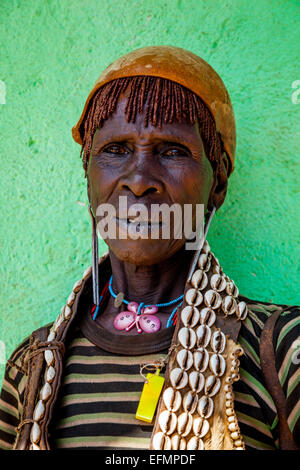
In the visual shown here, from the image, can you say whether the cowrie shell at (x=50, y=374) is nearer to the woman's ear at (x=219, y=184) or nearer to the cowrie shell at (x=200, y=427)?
the cowrie shell at (x=200, y=427)

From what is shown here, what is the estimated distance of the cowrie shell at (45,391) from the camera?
1.77 m

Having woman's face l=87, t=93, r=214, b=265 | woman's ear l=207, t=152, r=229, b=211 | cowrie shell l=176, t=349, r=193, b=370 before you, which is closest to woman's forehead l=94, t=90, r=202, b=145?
woman's face l=87, t=93, r=214, b=265

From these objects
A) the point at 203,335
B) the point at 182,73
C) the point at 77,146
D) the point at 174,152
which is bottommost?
the point at 203,335

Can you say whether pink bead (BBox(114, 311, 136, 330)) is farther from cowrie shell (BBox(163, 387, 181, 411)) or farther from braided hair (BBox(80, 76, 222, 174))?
braided hair (BBox(80, 76, 222, 174))

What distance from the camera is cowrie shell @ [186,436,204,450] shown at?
62.5 inches

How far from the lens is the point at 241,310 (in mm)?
1842

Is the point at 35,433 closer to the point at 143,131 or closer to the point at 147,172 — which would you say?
the point at 147,172

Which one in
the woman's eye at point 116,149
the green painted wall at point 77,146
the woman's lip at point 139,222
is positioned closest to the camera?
the woman's lip at point 139,222

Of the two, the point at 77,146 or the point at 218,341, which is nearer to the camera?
the point at 218,341

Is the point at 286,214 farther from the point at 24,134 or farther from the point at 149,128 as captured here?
the point at 24,134

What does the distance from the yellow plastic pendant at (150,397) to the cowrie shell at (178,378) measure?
7cm

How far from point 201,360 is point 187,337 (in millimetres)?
83

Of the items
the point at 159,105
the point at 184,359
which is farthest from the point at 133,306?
the point at 159,105

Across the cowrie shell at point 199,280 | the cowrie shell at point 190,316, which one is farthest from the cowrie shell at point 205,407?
the cowrie shell at point 199,280
